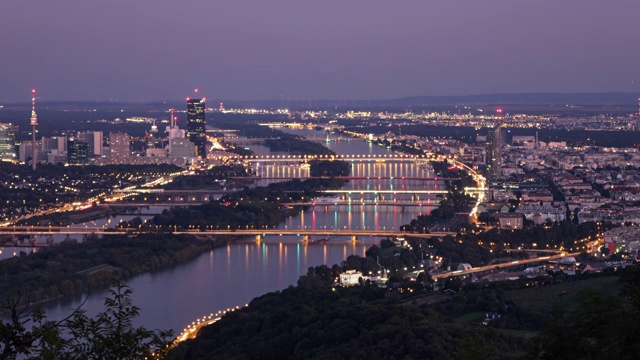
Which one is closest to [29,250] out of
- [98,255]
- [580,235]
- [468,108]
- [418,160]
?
[98,255]

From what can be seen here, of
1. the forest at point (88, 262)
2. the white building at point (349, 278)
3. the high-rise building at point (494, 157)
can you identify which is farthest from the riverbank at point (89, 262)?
the high-rise building at point (494, 157)

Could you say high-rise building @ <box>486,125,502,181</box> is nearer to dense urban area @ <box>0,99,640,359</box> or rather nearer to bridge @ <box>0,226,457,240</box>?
dense urban area @ <box>0,99,640,359</box>

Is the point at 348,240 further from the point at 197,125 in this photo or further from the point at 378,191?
the point at 197,125

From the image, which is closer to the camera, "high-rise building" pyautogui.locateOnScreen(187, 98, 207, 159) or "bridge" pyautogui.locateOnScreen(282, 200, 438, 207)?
"bridge" pyautogui.locateOnScreen(282, 200, 438, 207)

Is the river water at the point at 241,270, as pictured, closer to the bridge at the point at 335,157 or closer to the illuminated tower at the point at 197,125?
the bridge at the point at 335,157

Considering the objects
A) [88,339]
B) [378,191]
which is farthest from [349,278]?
[378,191]

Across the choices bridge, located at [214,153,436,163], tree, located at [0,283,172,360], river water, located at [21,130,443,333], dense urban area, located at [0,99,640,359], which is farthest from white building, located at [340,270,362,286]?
bridge, located at [214,153,436,163]

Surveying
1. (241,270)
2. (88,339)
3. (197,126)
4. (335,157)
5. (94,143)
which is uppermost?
(88,339)
